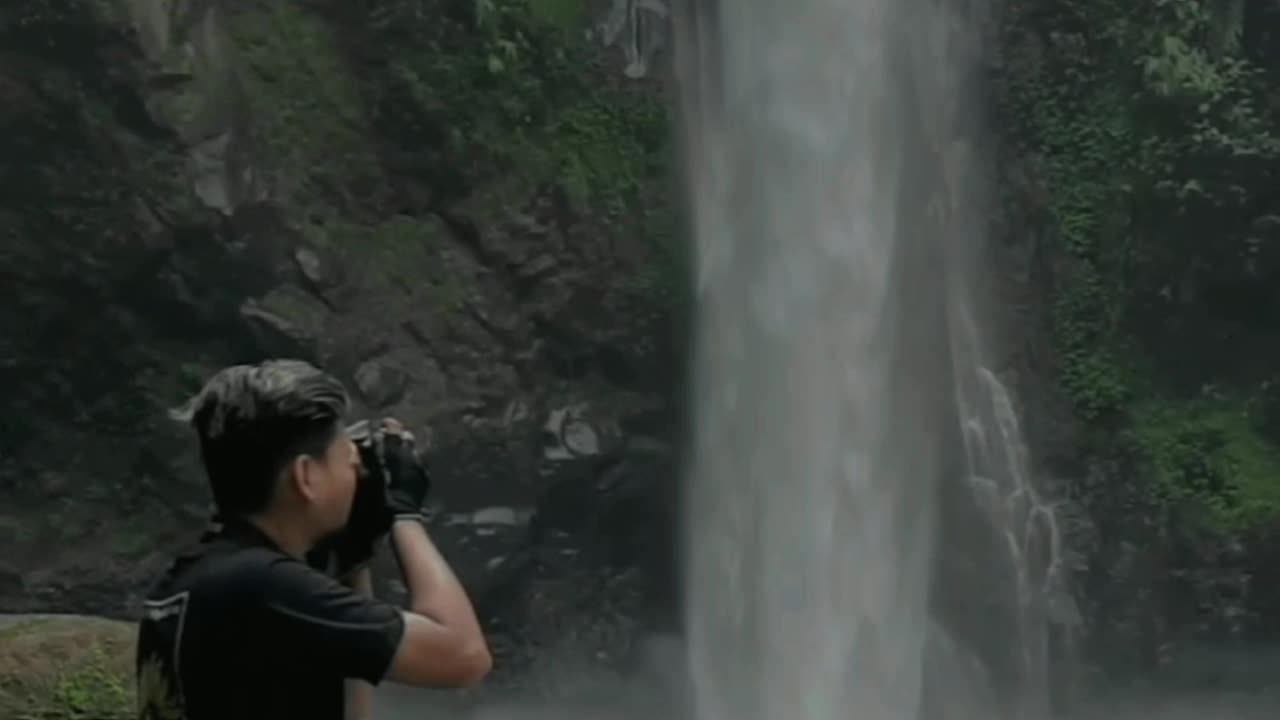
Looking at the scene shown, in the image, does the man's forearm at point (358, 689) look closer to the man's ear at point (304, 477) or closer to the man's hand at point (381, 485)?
the man's hand at point (381, 485)

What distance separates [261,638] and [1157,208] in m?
11.9

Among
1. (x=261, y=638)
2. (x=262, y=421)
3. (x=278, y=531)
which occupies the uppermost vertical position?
(x=262, y=421)

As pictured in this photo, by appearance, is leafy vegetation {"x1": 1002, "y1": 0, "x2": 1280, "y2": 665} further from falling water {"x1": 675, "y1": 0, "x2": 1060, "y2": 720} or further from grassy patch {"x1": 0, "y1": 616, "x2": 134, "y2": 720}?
grassy patch {"x1": 0, "y1": 616, "x2": 134, "y2": 720}

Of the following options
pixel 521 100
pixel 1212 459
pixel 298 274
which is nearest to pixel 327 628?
pixel 298 274

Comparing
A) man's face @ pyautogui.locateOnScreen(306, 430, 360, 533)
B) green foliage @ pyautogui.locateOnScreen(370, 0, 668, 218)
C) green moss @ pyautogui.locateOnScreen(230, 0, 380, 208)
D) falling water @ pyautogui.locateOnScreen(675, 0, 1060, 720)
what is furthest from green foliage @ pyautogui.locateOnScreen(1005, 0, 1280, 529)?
man's face @ pyautogui.locateOnScreen(306, 430, 360, 533)

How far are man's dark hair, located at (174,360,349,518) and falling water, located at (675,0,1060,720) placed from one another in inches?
375

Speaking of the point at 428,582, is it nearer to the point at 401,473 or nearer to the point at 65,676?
the point at 401,473

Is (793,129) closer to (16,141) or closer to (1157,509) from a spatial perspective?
(1157,509)

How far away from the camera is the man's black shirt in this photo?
209cm

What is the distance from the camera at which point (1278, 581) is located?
1278 centimetres

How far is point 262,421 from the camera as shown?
7.02 feet

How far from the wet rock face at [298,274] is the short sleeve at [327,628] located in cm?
917

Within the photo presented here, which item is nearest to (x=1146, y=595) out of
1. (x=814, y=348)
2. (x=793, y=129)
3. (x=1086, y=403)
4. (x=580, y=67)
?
(x=1086, y=403)

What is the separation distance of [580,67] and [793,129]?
61.5 inches
